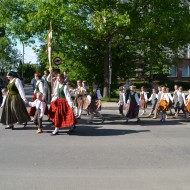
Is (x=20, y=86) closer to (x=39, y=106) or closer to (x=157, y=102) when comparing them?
(x=39, y=106)

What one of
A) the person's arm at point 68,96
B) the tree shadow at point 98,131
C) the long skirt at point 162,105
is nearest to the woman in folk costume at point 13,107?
the person's arm at point 68,96

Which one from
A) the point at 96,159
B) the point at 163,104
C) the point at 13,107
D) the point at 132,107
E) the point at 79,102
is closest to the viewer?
the point at 96,159

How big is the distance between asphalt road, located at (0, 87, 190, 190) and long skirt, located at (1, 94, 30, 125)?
1.02 feet

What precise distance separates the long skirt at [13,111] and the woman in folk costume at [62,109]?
1187 millimetres

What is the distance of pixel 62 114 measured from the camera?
9961 millimetres

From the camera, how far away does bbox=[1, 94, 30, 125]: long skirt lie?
10.8 m

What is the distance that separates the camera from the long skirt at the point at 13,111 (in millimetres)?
10836

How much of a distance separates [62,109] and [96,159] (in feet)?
9.71

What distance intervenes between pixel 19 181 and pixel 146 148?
11.7 ft

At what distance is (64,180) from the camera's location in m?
5.91

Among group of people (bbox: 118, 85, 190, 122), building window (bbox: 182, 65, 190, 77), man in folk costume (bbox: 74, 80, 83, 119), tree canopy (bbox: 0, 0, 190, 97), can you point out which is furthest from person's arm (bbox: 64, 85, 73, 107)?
building window (bbox: 182, 65, 190, 77)

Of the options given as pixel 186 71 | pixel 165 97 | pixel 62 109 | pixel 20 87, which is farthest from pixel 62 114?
pixel 186 71

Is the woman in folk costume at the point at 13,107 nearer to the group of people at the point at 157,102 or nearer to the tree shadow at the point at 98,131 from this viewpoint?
the tree shadow at the point at 98,131

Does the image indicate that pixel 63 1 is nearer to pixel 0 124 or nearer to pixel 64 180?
pixel 0 124
